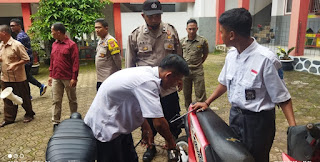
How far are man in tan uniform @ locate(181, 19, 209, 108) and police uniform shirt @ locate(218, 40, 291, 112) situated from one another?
2257 mm

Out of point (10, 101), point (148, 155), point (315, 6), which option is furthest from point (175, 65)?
point (315, 6)

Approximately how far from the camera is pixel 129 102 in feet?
6.12

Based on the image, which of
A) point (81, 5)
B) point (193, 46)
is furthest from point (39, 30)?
point (193, 46)

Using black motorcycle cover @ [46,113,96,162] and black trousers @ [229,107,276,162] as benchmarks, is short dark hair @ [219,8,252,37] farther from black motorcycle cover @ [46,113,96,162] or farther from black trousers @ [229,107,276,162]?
black motorcycle cover @ [46,113,96,162]

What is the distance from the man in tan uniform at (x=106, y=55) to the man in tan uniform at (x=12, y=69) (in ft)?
4.25

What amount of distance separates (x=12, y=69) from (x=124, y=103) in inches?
119

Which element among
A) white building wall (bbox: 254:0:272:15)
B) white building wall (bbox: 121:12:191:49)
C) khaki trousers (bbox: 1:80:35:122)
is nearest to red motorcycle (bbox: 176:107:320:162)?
khaki trousers (bbox: 1:80:35:122)

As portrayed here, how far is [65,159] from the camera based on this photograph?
148 centimetres

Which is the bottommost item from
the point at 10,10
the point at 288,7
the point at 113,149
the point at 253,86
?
the point at 113,149

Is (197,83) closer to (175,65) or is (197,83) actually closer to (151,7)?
(151,7)

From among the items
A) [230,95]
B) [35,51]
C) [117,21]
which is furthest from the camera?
[117,21]

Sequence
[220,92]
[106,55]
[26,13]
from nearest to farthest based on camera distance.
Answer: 1. [220,92]
2. [106,55]
3. [26,13]

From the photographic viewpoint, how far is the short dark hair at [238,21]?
1.77 m

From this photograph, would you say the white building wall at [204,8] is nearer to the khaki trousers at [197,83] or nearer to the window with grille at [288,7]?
the window with grille at [288,7]
